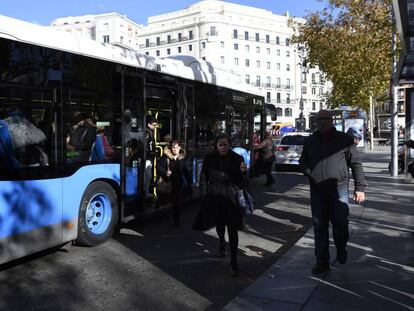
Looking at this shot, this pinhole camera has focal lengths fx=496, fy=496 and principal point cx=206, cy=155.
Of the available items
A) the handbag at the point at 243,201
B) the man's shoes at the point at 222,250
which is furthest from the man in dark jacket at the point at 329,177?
the man's shoes at the point at 222,250

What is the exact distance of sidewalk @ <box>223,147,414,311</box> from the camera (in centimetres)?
464

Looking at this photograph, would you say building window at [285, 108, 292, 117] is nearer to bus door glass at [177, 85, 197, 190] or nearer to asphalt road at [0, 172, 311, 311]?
bus door glass at [177, 85, 197, 190]

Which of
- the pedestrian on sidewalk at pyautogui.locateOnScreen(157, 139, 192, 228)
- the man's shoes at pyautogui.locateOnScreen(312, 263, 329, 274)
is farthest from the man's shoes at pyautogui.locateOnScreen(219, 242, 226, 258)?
the pedestrian on sidewalk at pyautogui.locateOnScreen(157, 139, 192, 228)

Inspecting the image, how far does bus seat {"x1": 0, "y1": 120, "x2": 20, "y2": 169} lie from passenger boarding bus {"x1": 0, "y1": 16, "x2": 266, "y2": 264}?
0.5 inches

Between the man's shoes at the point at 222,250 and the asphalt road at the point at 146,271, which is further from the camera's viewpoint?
the man's shoes at the point at 222,250

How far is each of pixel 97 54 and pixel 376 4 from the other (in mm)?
16918

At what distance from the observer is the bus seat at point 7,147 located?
17.3 feet

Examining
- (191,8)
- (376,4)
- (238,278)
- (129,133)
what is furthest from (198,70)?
(191,8)

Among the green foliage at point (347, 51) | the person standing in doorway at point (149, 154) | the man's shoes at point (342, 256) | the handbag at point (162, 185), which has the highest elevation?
the green foliage at point (347, 51)

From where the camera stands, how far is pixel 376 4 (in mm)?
20625

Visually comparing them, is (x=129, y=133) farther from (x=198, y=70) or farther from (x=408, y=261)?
(x=408, y=261)

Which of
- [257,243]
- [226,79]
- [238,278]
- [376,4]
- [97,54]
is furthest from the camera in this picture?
[376,4]

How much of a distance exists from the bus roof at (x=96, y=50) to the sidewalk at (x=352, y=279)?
3665 millimetres

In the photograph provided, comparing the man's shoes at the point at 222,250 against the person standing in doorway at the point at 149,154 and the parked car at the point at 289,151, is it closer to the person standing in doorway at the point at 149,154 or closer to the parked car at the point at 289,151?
the person standing in doorway at the point at 149,154
